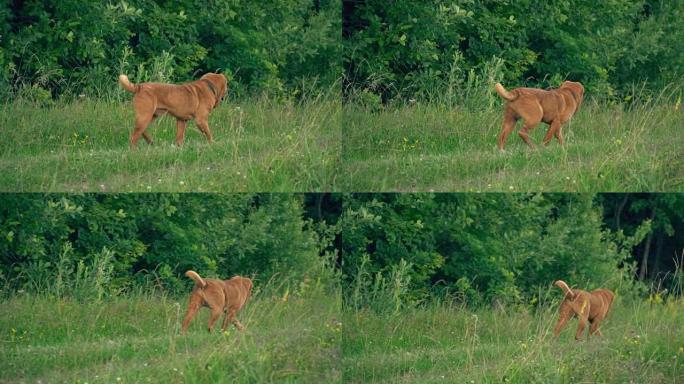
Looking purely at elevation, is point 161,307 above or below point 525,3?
below

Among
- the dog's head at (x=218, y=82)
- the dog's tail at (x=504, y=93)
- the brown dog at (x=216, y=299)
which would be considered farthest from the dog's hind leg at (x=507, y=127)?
the brown dog at (x=216, y=299)

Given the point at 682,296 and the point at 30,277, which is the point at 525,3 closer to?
the point at 682,296

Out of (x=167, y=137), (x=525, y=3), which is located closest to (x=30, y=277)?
(x=167, y=137)

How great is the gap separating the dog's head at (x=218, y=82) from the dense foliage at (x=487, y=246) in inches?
49.3

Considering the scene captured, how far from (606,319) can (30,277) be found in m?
4.34

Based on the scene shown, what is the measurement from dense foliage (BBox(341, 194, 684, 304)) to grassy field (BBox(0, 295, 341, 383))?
0.50 meters

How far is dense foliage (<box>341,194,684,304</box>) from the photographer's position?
11008 mm

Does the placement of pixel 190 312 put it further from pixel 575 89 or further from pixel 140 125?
pixel 575 89

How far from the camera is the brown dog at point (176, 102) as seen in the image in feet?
35.1

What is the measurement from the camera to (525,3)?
11055 mm

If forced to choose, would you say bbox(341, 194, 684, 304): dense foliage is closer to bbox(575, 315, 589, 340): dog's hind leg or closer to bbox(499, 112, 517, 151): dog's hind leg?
bbox(575, 315, 589, 340): dog's hind leg

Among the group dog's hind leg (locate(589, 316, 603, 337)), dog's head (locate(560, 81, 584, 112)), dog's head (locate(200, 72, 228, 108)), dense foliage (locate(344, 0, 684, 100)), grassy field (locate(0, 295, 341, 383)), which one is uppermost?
dense foliage (locate(344, 0, 684, 100))

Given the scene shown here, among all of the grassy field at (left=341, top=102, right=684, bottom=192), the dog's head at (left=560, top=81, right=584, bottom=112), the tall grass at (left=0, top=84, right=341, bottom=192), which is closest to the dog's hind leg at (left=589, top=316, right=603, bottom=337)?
the grassy field at (left=341, top=102, right=684, bottom=192)

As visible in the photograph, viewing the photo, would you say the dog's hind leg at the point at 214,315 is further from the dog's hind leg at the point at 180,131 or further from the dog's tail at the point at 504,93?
the dog's tail at the point at 504,93
